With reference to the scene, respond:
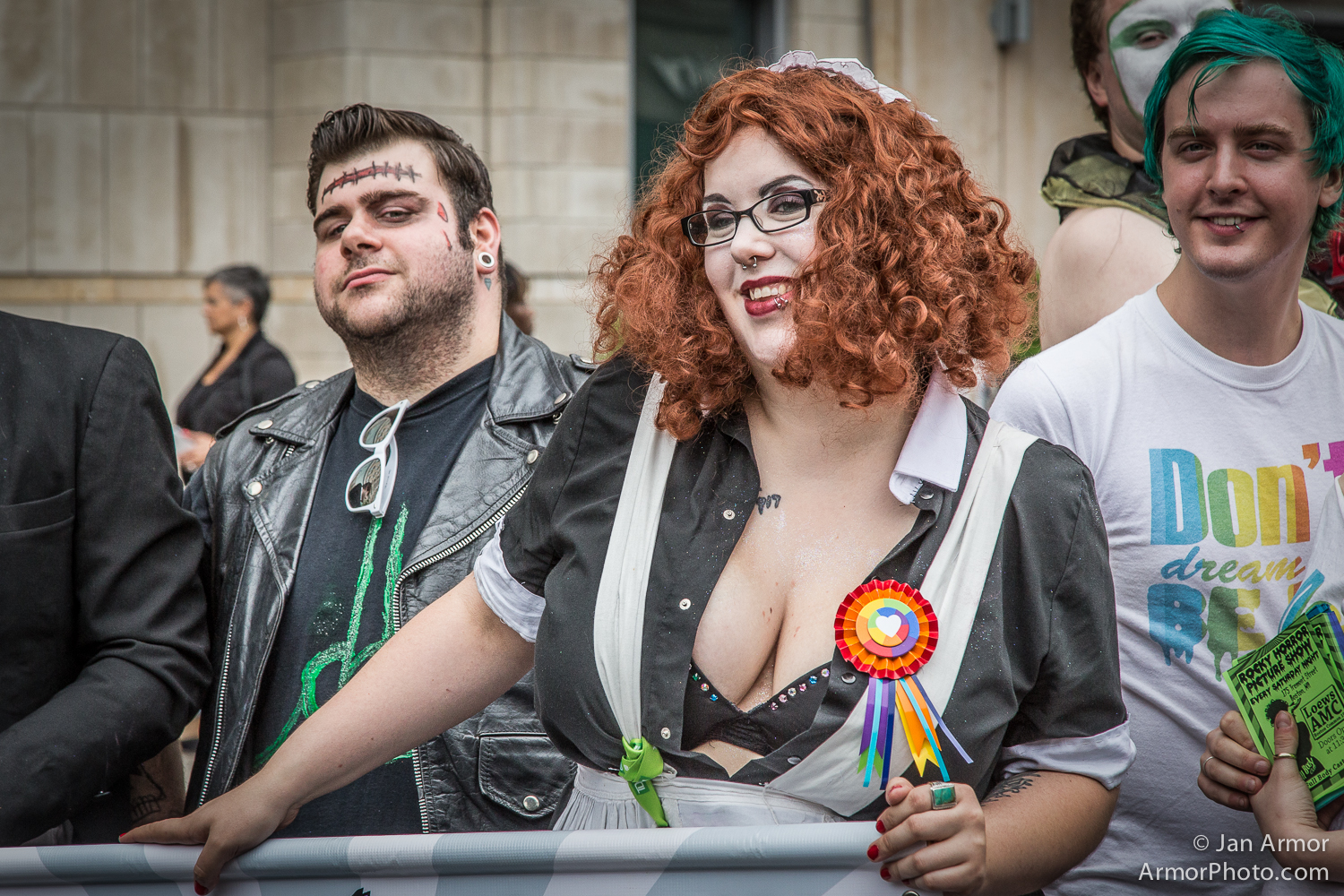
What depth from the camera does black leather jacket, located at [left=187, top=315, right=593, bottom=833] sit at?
8.25 feet

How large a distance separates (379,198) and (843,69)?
1.31 metres

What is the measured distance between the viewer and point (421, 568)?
2564 millimetres

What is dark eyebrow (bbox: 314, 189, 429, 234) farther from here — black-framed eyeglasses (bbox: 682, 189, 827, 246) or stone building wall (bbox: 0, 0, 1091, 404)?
stone building wall (bbox: 0, 0, 1091, 404)

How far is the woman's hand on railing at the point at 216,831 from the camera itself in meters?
1.76

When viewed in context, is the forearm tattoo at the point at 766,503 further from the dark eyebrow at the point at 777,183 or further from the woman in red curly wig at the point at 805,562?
the dark eyebrow at the point at 777,183

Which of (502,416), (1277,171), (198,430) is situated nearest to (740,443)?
(502,416)

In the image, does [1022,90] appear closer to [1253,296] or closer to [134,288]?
[134,288]

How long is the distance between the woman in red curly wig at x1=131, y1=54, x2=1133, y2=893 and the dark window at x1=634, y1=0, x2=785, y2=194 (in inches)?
295

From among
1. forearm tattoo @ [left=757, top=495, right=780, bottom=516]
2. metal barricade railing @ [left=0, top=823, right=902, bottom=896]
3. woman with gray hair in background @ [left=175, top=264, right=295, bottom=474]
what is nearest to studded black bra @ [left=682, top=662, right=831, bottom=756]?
metal barricade railing @ [left=0, top=823, right=902, bottom=896]

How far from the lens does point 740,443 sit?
1970 millimetres

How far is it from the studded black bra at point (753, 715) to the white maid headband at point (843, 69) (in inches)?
36.1

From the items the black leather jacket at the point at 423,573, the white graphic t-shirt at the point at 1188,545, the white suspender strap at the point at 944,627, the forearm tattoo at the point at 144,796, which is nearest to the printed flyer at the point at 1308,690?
the white graphic t-shirt at the point at 1188,545

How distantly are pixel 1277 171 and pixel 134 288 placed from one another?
29.2 feet

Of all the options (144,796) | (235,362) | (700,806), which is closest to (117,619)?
(144,796)
